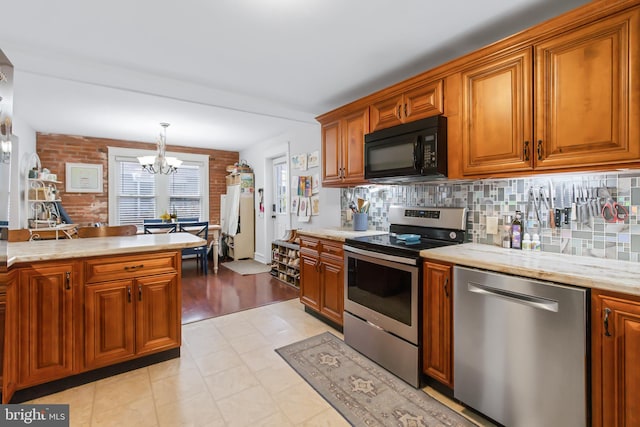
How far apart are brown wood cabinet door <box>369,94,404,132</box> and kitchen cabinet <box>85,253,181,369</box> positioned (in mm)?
1980

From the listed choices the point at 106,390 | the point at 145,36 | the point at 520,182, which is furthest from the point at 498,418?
the point at 145,36

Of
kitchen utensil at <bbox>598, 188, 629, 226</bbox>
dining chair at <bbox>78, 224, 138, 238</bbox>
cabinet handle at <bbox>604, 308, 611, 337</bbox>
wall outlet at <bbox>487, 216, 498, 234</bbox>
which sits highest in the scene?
kitchen utensil at <bbox>598, 188, 629, 226</bbox>

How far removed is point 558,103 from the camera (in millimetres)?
1601

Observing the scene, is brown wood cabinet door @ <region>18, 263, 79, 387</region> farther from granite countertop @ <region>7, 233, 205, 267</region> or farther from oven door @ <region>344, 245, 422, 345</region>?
oven door @ <region>344, 245, 422, 345</region>

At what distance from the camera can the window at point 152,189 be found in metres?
5.40

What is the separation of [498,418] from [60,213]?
18.8 ft

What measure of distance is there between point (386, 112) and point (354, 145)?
461 millimetres

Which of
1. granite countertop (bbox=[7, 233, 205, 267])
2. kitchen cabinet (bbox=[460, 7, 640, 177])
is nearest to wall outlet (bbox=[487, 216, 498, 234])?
kitchen cabinet (bbox=[460, 7, 640, 177])

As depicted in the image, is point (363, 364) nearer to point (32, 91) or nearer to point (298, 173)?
point (298, 173)

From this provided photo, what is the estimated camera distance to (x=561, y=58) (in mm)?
1586

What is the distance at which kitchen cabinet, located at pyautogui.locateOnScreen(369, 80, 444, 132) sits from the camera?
2.18 m

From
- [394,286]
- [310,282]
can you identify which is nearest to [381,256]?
[394,286]

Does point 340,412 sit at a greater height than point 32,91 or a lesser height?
→ lesser

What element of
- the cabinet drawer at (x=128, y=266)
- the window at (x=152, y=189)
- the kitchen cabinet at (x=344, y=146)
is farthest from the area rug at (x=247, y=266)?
the cabinet drawer at (x=128, y=266)
